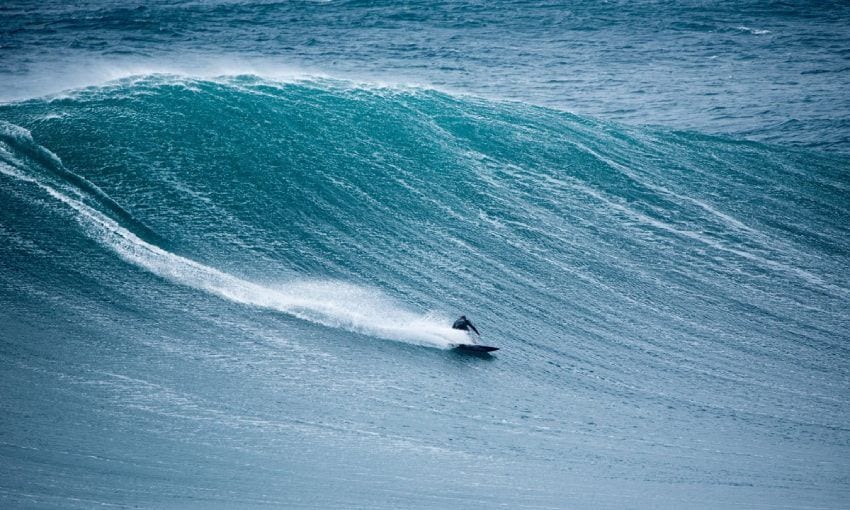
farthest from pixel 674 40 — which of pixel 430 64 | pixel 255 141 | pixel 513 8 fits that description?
pixel 255 141

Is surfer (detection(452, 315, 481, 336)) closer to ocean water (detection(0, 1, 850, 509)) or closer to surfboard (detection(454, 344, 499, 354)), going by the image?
ocean water (detection(0, 1, 850, 509))

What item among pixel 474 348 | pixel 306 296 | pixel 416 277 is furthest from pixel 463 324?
pixel 306 296

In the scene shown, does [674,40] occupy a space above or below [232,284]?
above

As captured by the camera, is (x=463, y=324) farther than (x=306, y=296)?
No

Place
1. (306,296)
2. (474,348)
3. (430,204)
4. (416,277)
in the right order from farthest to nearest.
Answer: (430,204), (416,277), (306,296), (474,348)

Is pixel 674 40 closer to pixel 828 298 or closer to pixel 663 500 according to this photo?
pixel 828 298

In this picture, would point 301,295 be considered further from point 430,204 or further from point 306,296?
point 430,204
